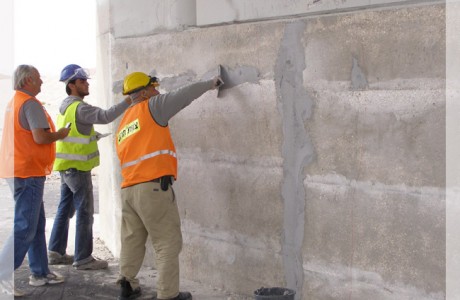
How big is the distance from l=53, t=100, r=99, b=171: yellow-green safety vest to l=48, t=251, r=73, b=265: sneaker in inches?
35.1

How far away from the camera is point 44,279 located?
6113mm

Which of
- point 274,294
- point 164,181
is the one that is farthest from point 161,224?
point 274,294

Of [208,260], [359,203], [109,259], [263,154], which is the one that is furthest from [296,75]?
[109,259]

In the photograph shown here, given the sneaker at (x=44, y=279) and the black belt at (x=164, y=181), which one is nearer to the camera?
the black belt at (x=164, y=181)

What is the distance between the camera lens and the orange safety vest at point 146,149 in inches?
210

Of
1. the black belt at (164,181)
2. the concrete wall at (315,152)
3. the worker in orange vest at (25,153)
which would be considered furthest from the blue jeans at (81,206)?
the black belt at (164,181)

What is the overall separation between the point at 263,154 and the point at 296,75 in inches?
27.6

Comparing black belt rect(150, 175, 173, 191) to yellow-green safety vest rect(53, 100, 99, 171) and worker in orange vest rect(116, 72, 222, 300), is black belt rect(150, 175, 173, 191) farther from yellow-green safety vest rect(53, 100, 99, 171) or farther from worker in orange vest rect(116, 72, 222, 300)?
yellow-green safety vest rect(53, 100, 99, 171)

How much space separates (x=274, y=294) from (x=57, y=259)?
297cm

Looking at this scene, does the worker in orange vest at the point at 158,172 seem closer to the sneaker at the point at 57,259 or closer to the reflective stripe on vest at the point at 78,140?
the reflective stripe on vest at the point at 78,140

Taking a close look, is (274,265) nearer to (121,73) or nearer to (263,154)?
(263,154)

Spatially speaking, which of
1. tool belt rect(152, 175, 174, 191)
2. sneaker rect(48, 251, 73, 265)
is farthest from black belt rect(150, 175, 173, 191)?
sneaker rect(48, 251, 73, 265)

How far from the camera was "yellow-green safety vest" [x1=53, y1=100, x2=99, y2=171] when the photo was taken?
662 cm

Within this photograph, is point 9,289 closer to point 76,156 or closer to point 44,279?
point 44,279
